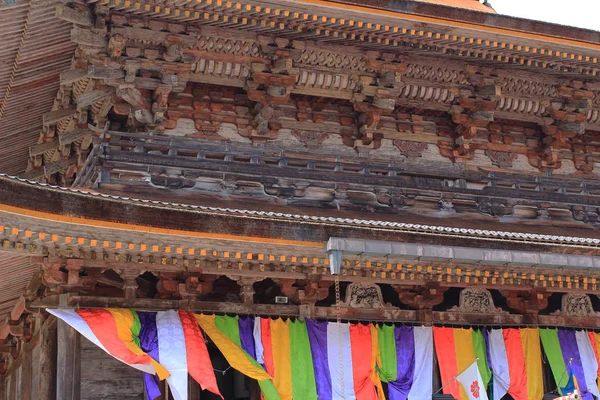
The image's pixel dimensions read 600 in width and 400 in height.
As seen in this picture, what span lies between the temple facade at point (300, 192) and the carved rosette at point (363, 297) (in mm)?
33

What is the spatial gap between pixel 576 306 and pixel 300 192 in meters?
4.76

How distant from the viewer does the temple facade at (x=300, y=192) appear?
11336 millimetres

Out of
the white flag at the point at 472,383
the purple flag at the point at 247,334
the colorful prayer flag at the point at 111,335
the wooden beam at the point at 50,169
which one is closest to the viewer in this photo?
the colorful prayer flag at the point at 111,335

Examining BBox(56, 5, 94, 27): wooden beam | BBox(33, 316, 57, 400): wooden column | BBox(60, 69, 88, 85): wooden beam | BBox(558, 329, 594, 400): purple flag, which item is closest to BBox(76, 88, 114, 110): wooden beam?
BBox(60, 69, 88, 85): wooden beam

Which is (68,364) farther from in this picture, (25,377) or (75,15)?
(75,15)

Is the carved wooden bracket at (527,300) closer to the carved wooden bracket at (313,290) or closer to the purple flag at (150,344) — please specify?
the carved wooden bracket at (313,290)

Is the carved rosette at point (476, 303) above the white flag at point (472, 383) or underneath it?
above

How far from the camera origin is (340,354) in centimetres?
1252

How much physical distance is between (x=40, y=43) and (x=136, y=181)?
8.44 feet

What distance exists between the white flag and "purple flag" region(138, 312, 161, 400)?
442 centimetres

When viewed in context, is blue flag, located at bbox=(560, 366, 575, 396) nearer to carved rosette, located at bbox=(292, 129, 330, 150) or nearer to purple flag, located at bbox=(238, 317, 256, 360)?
purple flag, located at bbox=(238, 317, 256, 360)

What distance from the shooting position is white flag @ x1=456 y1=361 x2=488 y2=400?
13.0 meters

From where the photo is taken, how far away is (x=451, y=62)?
50.1 feet

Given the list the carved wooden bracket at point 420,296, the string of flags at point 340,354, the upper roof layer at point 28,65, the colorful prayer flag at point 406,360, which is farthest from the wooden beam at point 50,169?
the colorful prayer flag at point 406,360
